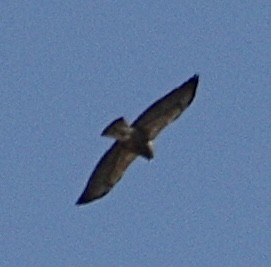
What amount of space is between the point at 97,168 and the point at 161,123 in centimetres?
173

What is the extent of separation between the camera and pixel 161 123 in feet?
183

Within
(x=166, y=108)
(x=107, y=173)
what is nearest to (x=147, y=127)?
(x=166, y=108)

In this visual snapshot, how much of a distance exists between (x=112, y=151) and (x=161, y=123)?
1.21m

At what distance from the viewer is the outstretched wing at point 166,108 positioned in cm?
5553

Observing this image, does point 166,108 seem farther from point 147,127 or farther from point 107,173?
point 107,173

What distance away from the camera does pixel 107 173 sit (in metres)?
56.8

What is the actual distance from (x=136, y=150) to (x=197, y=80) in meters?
1.74

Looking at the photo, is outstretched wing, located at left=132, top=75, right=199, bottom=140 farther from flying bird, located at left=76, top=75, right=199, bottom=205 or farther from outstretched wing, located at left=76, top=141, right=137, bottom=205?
outstretched wing, located at left=76, top=141, right=137, bottom=205

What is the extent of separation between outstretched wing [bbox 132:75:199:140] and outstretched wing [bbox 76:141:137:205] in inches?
34.3

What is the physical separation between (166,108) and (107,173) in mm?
1911

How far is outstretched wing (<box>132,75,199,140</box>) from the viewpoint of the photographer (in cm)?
5553

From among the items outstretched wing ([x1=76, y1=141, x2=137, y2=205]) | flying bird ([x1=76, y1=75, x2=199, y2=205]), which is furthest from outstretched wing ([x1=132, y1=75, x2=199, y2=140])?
outstretched wing ([x1=76, y1=141, x2=137, y2=205])

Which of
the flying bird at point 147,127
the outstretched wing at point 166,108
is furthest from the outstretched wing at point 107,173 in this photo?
the outstretched wing at point 166,108

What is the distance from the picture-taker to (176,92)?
55.7 m
